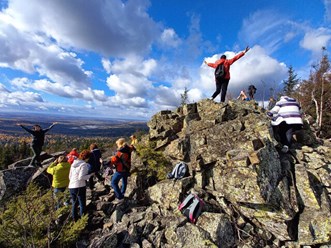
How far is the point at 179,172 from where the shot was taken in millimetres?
10570

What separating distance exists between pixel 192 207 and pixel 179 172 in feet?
7.84

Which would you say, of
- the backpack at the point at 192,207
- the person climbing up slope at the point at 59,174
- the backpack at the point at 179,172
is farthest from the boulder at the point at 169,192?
the person climbing up slope at the point at 59,174

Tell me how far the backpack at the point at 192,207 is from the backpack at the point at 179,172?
1.64m

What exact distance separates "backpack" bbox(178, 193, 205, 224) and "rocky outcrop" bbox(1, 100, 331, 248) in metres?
0.22

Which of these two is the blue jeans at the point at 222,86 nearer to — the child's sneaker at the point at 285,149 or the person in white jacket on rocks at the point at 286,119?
the person in white jacket on rocks at the point at 286,119

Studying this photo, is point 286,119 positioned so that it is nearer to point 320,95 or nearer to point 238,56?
point 238,56

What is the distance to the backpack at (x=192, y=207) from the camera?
27.2 feet

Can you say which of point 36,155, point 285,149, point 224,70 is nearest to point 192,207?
point 285,149

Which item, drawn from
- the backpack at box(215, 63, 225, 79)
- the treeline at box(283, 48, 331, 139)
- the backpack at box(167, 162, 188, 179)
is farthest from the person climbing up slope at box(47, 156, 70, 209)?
the treeline at box(283, 48, 331, 139)

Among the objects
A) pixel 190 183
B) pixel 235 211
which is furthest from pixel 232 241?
pixel 190 183

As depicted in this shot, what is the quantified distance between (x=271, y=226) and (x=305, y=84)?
31780 mm

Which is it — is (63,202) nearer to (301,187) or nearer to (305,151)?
(301,187)

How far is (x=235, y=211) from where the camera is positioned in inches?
341

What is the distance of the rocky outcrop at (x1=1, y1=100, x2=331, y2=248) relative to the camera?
25.4ft
